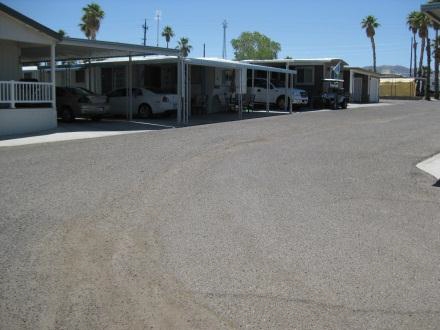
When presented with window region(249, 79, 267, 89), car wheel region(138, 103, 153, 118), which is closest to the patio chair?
window region(249, 79, 267, 89)

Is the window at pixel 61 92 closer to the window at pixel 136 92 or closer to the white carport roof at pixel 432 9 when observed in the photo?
the window at pixel 136 92

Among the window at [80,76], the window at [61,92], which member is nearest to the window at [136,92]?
the window at [61,92]

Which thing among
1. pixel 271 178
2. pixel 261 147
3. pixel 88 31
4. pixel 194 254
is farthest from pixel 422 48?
pixel 194 254

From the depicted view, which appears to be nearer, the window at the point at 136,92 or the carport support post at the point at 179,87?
the carport support post at the point at 179,87

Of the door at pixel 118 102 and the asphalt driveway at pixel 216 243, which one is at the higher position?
the door at pixel 118 102

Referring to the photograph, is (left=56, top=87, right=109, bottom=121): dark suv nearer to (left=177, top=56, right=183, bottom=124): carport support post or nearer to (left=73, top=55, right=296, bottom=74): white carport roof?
(left=177, top=56, right=183, bottom=124): carport support post

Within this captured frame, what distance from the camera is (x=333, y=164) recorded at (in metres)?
11.3

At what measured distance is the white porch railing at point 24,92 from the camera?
1762cm

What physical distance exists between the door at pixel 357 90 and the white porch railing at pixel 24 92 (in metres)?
36.7

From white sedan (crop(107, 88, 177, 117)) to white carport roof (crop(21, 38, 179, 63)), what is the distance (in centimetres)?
195

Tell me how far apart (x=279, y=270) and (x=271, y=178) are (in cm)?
467

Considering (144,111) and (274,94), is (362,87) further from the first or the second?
(144,111)

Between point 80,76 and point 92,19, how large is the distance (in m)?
28.0

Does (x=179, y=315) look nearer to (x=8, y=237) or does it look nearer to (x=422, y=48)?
(x=8, y=237)
